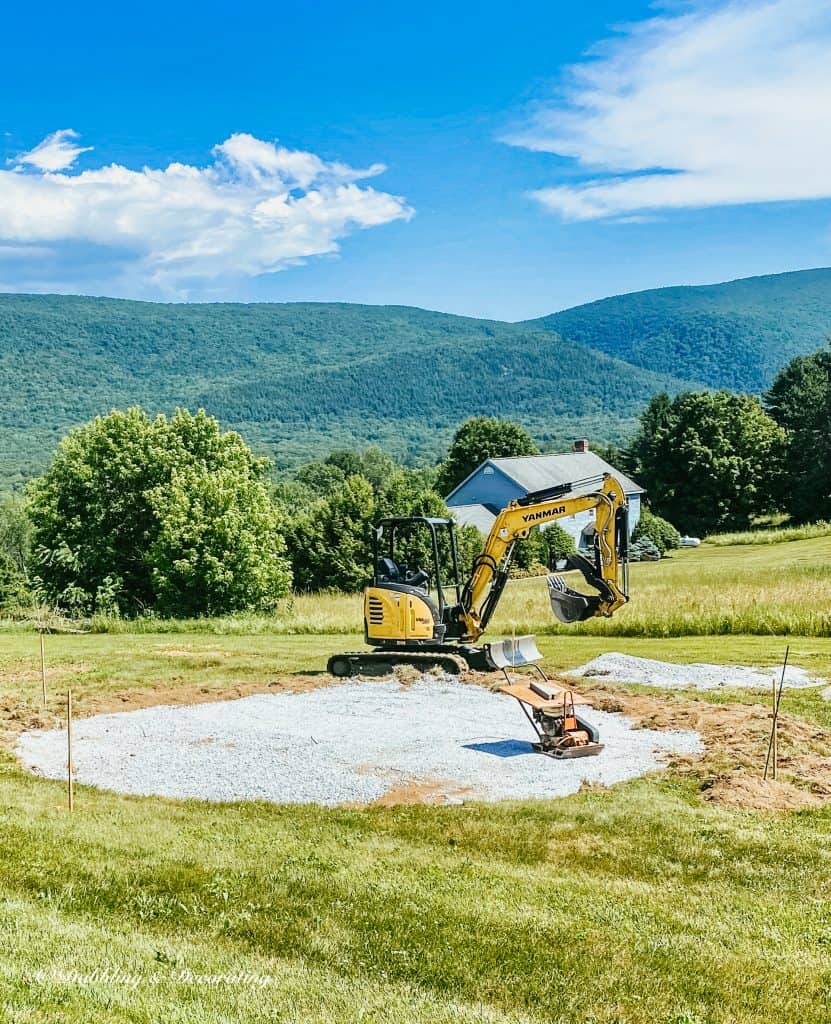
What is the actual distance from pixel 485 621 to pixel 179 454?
89.0ft

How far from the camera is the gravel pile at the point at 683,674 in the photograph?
685 inches

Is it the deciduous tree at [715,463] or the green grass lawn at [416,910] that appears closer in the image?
the green grass lawn at [416,910]

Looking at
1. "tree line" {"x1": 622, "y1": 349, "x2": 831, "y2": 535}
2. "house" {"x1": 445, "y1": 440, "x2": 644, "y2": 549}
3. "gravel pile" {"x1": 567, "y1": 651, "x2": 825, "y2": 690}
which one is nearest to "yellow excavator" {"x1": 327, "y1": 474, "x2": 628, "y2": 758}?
"gravel pile" {"x1": 567, "y1": 651, "x2": 825, "y2": 690}

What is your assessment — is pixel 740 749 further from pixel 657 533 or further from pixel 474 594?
pixel 657 533

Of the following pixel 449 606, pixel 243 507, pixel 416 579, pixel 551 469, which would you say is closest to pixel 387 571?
pixel 416 579

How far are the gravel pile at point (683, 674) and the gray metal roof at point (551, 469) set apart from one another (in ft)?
161

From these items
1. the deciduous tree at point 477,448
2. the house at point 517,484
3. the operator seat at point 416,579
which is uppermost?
the deciduous tree at point 477,448

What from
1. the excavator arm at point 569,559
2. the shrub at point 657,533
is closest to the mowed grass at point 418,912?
the excavator arm at point 569,559

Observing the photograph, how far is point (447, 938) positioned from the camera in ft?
24.3

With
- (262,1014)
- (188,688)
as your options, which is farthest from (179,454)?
(262,1014)

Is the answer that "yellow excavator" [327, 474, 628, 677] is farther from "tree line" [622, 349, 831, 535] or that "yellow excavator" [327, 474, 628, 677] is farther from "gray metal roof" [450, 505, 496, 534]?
"tree line" [622, 349, 831, 535]

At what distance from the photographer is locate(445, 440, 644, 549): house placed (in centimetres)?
6800

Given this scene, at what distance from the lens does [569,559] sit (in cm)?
1681

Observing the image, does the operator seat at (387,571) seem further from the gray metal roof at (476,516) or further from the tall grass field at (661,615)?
the gray metal roof at (476,516)
